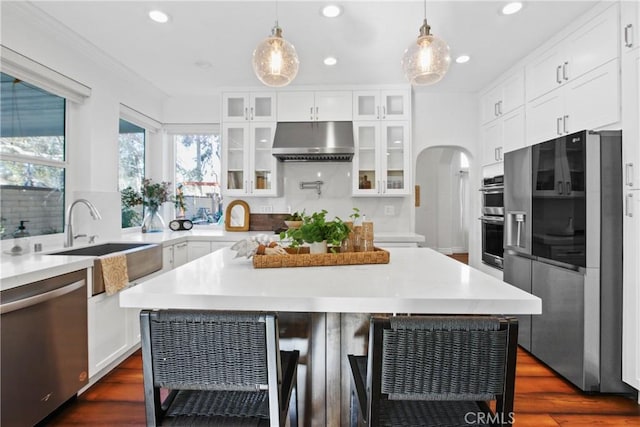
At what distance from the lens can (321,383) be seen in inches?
56.8

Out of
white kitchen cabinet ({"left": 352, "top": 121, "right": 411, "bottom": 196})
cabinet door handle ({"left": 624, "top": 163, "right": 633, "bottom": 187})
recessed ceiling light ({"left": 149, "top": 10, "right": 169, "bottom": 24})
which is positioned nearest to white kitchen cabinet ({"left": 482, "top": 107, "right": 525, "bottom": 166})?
white kitchen cabinet ({"left": 352, "top": 121, "right": 411, "bottom": 196})

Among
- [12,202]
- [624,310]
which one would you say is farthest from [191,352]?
[624,310]

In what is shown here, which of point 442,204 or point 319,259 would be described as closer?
point 319,259

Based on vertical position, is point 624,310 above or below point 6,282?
below

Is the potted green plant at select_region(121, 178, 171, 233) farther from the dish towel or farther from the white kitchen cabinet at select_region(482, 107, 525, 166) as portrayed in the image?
the white kitchen cabinet at select_region(482, 107, 525, 166)

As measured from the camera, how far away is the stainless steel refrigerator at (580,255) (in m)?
2.09

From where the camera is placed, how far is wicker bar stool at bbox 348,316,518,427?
86 centimetres

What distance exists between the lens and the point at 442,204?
25.2ft

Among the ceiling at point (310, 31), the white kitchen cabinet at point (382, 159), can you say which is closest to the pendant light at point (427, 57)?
the ceiling at point (310, 31)

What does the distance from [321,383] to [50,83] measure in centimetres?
294

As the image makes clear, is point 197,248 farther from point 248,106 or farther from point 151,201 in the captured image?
point 248,106

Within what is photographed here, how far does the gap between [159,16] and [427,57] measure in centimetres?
200

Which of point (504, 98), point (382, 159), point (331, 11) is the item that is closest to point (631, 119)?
point (504, 98)

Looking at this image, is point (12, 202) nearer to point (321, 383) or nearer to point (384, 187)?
point (321, 383)
